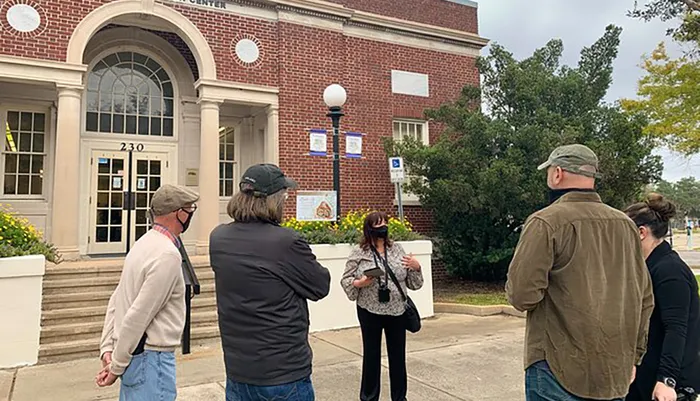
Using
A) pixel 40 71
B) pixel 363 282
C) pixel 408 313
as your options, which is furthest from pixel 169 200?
pixel 40 71

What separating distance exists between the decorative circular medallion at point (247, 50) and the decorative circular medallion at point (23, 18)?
11.6 ft

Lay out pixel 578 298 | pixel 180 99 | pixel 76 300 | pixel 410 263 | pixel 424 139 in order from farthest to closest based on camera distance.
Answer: pixel 424 139 → pixel 180 99 → pixel 76 300 → pixel 410 263 → pixel 578 298

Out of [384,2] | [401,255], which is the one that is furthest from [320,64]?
[401,255]

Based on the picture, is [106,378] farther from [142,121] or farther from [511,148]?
[142,121]

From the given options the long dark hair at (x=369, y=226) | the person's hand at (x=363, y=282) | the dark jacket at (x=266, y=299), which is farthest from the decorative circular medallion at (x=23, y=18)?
the dark jacket at (x=266, y=299)

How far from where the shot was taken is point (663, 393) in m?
2.43

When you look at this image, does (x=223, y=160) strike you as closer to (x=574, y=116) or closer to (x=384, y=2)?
(x=384, y=2)

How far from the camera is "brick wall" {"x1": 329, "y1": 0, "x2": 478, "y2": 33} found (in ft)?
41.3

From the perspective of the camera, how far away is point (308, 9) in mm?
11258

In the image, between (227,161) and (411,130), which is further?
(411,130)

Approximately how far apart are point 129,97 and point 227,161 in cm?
260

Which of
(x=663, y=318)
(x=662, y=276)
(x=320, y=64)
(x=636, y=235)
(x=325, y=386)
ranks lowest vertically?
(x=325, y=386)

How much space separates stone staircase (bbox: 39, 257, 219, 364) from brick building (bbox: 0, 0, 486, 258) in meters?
1.59

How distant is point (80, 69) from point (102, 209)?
304cm
